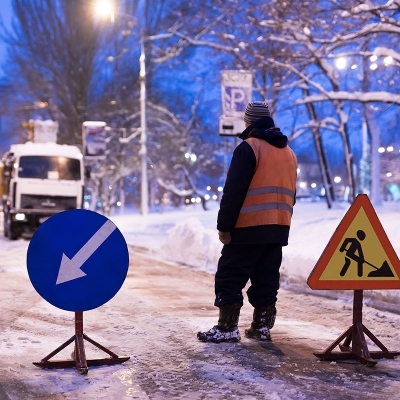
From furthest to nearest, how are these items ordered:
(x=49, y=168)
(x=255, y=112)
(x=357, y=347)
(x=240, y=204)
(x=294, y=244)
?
(x=49, y=168) < (x=294, y=244) < (x=255, y=112) < (x=240, y=204) < (x=357, y=347)

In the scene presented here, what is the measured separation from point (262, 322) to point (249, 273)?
453 millimetres

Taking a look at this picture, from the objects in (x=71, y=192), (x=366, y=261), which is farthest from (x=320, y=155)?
(x=366, y=261)

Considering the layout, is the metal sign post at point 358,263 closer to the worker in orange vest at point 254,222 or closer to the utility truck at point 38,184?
the worker in orange vest at point 254,222

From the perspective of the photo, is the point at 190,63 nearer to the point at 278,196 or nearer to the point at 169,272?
the point at 169,272

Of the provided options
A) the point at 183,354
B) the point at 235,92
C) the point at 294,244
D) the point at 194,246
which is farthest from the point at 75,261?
the point at 194,246

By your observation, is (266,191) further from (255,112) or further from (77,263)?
(77,263)

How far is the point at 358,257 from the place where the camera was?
16.4ft

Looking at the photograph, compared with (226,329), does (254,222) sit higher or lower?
higher

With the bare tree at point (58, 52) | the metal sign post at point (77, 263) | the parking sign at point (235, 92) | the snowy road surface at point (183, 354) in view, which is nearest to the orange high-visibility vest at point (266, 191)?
the snowy road surface at point (183, 354)

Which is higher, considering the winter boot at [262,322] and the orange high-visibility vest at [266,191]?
the orange high-visibility vest at [266,191]

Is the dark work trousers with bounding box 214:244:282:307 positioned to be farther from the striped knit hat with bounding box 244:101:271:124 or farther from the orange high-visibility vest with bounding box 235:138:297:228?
the striped knit hat with bounding box 244:101:271:124

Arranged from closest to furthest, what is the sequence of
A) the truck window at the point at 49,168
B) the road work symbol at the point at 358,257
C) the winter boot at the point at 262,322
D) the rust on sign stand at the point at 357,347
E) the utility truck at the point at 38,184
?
the rust on sign stand at the point at 357,347 < the road work symbol at the point at 358,257 < the winter boot at the point at 262,322 < the utility truck at the point at 38,184 < the truck window at the point at 49,168

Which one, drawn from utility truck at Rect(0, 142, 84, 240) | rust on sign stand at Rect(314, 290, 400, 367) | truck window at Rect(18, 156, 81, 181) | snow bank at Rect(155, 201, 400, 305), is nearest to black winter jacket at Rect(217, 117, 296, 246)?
rust on sign stand at Rect(314, 290, 400, 367)

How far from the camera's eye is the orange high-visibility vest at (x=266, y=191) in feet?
17.7
